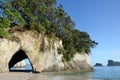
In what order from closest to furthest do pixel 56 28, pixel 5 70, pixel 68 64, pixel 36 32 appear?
pixel 5 70 < pixel 36 32 < pixel 56 28 < pixel 68 64

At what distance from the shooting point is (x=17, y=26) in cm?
4469

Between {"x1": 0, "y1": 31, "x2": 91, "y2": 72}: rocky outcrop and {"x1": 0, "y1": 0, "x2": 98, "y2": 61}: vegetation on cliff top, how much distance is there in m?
1.48

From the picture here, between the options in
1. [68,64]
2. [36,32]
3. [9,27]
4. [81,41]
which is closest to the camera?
[9,27]

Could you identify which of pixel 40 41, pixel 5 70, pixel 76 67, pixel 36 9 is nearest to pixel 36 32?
pixel 40 41

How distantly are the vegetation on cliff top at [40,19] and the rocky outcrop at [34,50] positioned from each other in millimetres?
1476

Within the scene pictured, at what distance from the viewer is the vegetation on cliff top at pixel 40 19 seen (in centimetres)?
4121

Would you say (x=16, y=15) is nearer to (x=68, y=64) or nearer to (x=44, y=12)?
(x=44, y=12)

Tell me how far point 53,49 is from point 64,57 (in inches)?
215

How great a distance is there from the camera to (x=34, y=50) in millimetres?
45844

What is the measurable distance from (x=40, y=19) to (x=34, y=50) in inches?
275

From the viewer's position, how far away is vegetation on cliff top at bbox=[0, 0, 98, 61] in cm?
4121

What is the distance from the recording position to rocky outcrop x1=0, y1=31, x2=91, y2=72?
41.0 metres

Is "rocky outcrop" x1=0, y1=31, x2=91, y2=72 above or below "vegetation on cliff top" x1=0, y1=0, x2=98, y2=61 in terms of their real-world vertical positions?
below

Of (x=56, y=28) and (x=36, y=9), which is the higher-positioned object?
(x=36, y=9)
